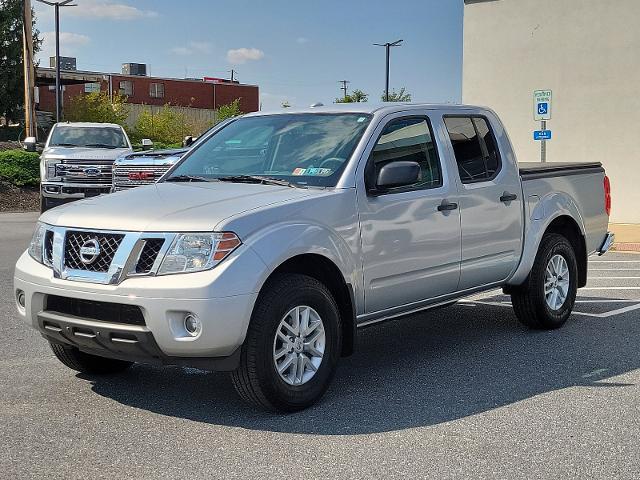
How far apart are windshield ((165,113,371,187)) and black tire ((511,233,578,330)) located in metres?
2.26

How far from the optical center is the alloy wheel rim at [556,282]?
25.1 ft

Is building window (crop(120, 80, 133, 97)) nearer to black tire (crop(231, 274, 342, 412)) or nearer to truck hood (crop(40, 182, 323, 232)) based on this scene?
truck hood (crop(40, 182, 323, 232))

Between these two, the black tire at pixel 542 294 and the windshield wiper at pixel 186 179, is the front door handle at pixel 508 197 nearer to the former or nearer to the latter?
the black tire at pixel 542 294

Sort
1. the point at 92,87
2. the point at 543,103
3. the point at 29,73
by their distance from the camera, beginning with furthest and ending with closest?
the point at 92,87 → the point at 29,73 → the point at 543,103

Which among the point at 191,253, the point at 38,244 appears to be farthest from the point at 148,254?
the point at 38,244

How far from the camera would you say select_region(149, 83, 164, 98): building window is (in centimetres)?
8081

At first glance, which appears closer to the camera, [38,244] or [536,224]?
[38,244]

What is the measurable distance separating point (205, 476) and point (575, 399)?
8.29 feet

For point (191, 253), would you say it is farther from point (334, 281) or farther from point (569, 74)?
point (569, 74)

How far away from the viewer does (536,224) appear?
7387 millimetres

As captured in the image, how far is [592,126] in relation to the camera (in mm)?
19688

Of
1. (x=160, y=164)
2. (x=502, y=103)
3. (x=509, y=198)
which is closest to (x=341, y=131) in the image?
(x=509, y=198)

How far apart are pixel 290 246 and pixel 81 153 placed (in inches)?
563

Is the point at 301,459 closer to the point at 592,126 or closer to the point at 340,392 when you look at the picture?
the point at 340,392
